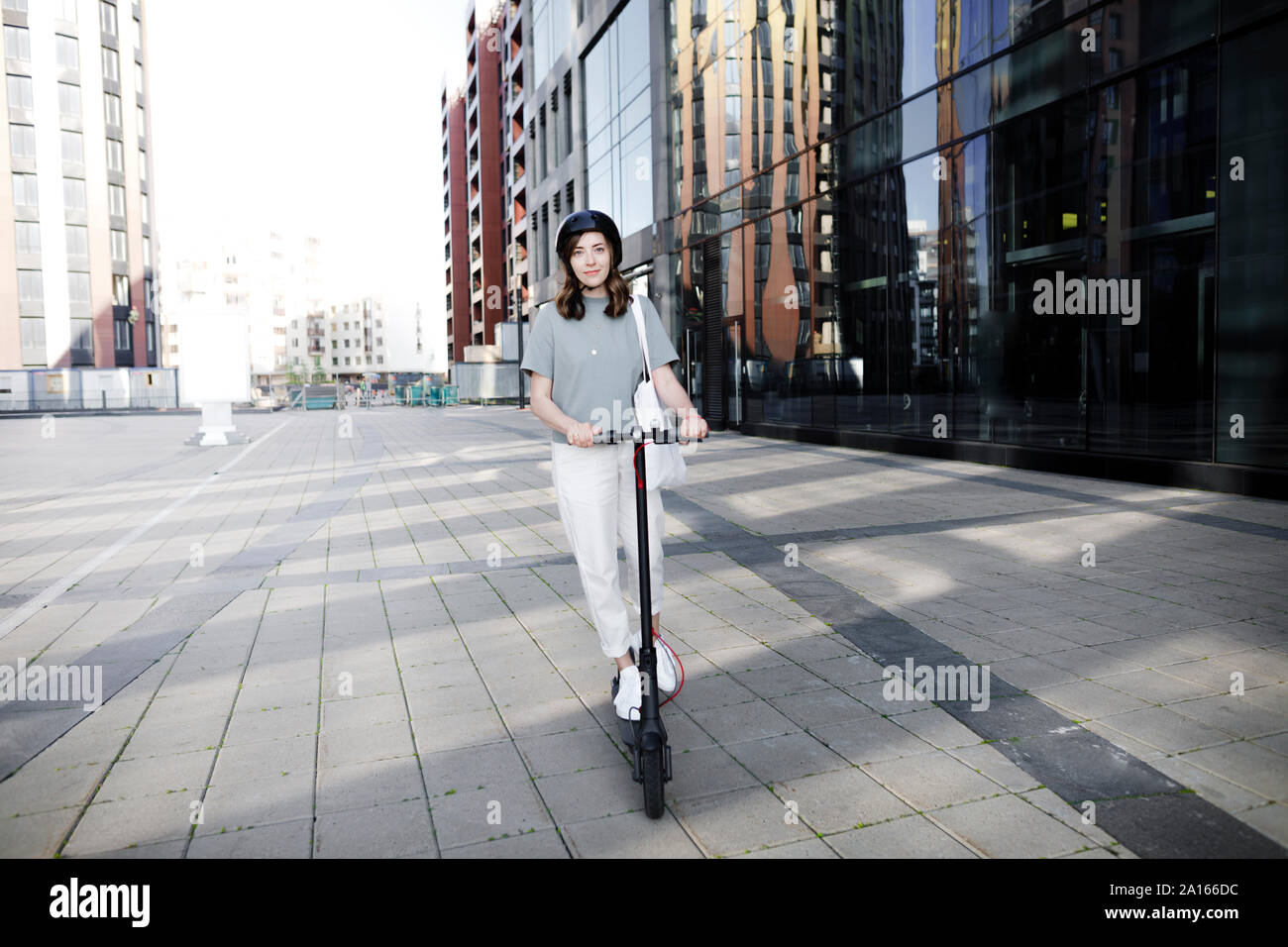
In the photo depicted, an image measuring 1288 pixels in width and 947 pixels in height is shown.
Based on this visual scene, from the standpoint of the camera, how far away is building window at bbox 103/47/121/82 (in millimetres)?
60031

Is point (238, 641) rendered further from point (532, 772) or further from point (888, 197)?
point (888, 197)

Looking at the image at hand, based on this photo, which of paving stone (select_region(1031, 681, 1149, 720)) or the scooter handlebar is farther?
paving stone (select_region(1031, 681, 1149, 720))

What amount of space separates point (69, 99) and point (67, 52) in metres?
2.94

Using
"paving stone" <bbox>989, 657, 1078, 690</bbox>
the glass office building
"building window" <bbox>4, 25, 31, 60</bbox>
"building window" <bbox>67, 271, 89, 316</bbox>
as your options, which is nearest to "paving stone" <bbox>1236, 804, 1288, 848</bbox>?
"paving stone" <bbox>989, 657, 1078, 690</bbox>

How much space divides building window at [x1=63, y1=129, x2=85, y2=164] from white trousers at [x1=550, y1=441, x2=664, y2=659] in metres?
67.7

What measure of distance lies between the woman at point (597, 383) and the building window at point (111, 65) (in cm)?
7029

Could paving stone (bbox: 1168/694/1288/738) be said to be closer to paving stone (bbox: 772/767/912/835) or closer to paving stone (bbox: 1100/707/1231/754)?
paving stone (bbox: 1100/707/1231/754)

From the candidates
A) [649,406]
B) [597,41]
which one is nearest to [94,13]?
[597,41]

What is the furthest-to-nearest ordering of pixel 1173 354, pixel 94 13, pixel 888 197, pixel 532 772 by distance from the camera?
pixel 94 13 < pixel 888 197 < pixel 1173 354 < pixel 532 772

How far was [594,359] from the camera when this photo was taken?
11.2 feet

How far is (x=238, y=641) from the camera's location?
4.93 m

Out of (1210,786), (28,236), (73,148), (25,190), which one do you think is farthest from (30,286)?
(1210,786)

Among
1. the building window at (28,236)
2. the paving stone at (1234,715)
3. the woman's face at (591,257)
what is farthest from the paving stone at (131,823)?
the building window at (28,236)
